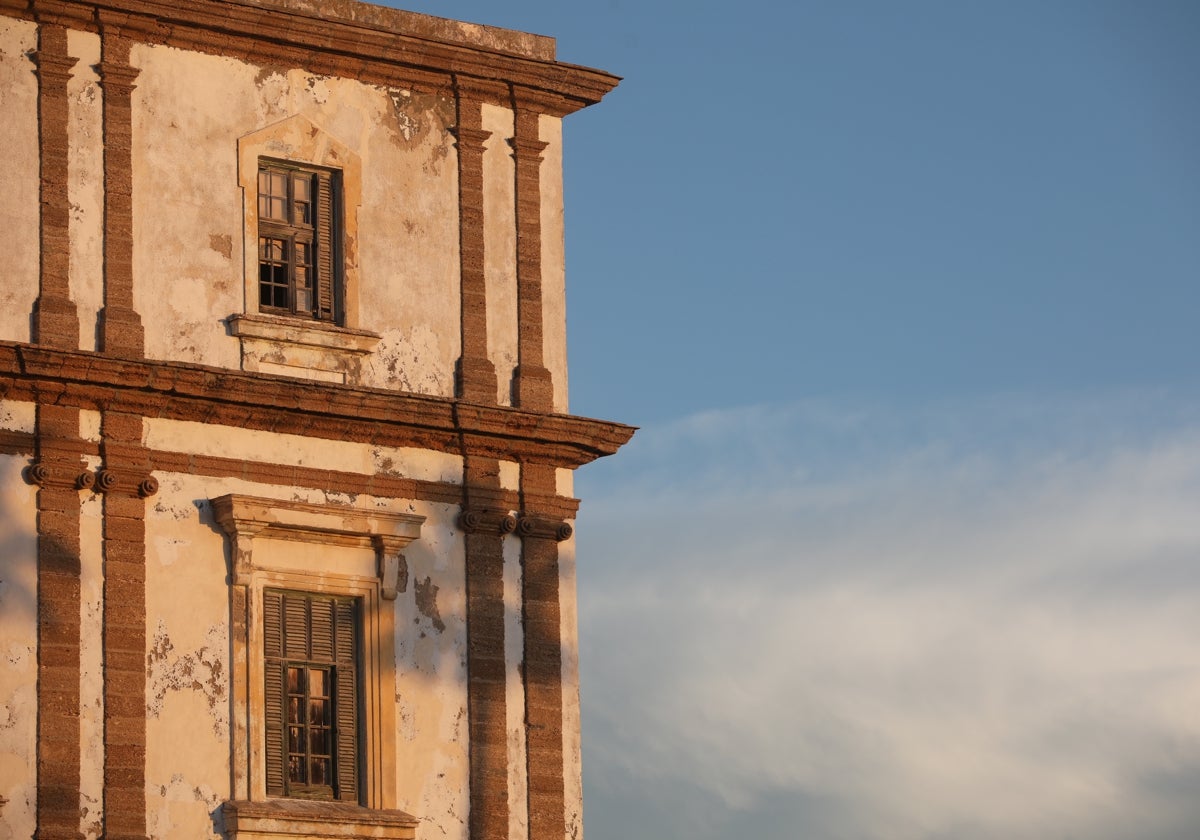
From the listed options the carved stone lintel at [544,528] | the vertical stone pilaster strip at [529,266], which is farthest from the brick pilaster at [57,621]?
the vertical stone pilaster strip at [529,266]

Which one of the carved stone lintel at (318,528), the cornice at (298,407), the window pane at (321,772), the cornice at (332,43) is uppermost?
the cornice at (332,43)

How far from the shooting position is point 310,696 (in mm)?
25297

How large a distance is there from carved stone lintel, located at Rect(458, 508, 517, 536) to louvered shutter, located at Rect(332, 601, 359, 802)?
1.37 m

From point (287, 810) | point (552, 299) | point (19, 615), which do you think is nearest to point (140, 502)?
point (19, 615)

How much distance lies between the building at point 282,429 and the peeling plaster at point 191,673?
1.0 inches

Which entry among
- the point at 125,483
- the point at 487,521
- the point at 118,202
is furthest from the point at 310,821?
the point at 118,202

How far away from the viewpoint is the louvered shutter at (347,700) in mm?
25203

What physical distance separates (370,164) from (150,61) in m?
2.40

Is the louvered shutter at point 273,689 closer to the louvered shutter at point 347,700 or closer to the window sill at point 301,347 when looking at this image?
the louvered shutter at point 347,700

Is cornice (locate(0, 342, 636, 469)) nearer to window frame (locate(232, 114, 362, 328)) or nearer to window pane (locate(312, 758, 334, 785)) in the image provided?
window frame (locate(232, 114, 362, 328))

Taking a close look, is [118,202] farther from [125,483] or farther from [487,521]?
[487,521]

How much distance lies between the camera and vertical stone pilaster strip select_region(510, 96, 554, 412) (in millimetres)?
27172

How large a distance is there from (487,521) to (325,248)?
3070 mm

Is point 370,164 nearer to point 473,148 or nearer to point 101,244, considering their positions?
point 473,148
